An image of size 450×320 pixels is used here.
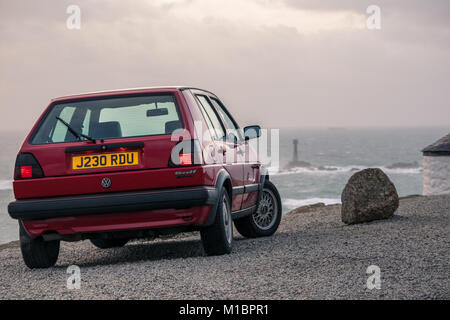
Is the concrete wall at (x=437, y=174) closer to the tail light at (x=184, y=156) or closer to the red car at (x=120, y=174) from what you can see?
the red car at (x=120, y=174)

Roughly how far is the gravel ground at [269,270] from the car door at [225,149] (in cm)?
66

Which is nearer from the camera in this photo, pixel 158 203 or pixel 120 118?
pixel 158 203

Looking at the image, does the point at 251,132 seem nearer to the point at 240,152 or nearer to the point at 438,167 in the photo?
the point at 240,152

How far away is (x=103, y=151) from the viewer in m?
6.91

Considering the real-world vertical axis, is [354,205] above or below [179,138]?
below

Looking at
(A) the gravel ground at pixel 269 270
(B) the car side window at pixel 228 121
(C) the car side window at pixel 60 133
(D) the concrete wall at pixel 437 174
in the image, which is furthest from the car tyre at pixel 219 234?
(D) the concrete wall at pixel 437 174

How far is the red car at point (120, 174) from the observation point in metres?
6.82

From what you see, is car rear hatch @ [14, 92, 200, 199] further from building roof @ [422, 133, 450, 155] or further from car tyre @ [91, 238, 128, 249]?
building roof @ [422, 133, 450, 155]

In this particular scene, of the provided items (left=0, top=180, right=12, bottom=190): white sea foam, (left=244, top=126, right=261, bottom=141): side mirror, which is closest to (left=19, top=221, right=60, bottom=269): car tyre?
(left=244, top=126, right=261, bottom=141): side mirror

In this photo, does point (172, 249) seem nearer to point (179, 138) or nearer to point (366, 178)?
point (179, 138)

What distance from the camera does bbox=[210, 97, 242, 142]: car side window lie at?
29.0ft
